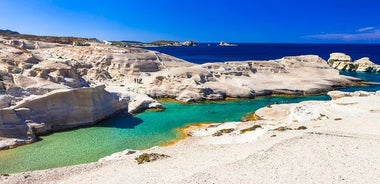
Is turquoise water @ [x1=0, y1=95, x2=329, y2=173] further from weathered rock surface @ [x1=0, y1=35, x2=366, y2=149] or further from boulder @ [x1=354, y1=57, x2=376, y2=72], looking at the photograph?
boulder @ [x1=354, y1=57, x2=376, y2=72]

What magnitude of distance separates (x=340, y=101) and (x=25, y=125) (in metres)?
29.4

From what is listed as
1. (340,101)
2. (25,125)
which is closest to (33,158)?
(25,125)

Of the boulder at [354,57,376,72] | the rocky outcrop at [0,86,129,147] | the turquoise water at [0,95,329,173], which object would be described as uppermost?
the boulder at [354,57,376,72]

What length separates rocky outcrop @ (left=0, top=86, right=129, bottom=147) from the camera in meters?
31.8

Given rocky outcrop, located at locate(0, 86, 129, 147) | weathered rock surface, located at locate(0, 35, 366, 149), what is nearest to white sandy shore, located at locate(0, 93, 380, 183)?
rocky outcrop, located at locate(0, 86, 129, 147)

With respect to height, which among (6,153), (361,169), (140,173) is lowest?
(6,153)

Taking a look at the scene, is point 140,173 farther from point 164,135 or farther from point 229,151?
point 164,135

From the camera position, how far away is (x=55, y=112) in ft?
117

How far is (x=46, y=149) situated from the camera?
29.8 meters

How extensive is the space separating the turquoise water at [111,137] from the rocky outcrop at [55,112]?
3.60 ft

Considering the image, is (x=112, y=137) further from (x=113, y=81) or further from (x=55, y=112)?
(x=113, y=81)

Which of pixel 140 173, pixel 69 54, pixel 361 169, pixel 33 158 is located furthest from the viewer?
pixel 69 54

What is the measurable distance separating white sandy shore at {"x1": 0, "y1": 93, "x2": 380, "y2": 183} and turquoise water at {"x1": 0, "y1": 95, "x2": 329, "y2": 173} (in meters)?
4.10

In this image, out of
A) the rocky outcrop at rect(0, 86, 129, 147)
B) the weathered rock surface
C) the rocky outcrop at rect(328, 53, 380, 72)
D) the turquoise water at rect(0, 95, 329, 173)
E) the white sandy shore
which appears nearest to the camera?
the white sandy shore
